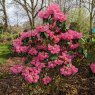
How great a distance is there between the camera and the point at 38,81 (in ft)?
22.6

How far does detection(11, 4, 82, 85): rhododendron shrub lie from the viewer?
253 inches

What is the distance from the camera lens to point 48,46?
6.32 meters

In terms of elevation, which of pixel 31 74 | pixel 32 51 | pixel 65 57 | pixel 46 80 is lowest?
pixel 46 80

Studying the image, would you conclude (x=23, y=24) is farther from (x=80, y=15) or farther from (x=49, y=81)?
(x=49, y=81)

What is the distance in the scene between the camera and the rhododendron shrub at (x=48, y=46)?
642 cm

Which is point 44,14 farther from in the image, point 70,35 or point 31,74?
point 31,74

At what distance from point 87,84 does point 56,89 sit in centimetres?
154

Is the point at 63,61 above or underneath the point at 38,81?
above

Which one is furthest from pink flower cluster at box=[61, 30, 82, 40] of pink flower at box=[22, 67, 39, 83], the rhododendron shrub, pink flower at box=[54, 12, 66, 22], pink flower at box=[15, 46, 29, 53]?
pink flower at box=[22, 67, 39, 83]

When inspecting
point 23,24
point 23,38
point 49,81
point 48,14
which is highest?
point 48,14

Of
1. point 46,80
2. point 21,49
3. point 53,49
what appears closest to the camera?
point 53,49

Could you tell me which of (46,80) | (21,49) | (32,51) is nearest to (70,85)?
(46,80)

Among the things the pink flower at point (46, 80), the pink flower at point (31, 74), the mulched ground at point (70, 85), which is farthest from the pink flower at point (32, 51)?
the mulched ground at point (70, 85)

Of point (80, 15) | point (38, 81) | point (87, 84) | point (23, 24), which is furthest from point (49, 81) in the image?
point (23, 24)
